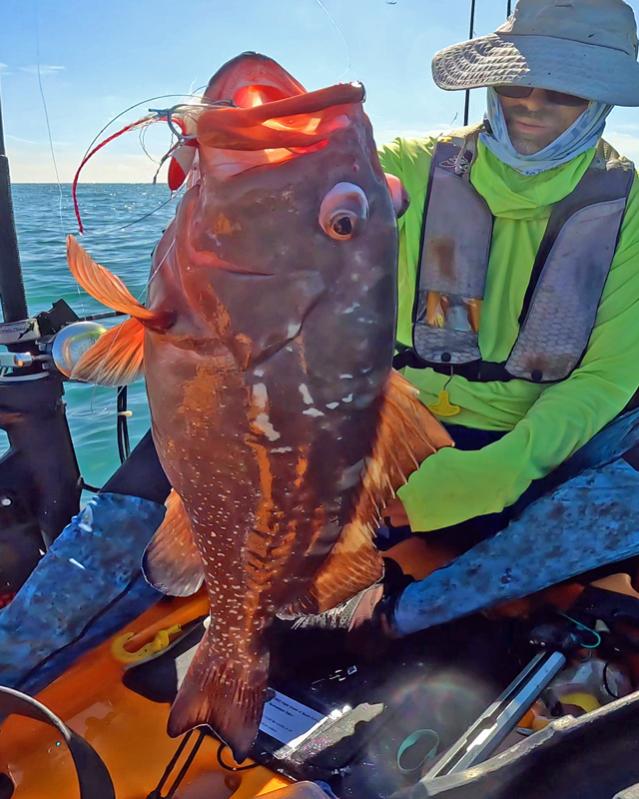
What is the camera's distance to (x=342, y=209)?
4.35ft

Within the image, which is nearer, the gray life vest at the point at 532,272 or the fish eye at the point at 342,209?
the fish eye at the point at 342,209

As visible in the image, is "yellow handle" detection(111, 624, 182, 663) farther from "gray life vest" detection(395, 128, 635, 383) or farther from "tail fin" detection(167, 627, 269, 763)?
"gray life vest" detection(395, 128, 635, 383)

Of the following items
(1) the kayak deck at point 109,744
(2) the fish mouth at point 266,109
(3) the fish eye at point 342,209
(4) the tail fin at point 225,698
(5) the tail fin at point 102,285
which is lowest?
(1) the kayak deck at point 109,744

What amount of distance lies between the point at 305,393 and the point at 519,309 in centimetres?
182

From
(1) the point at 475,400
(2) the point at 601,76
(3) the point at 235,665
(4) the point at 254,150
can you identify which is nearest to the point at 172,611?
(3) the point at 235,665

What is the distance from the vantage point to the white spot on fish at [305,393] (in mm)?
1475

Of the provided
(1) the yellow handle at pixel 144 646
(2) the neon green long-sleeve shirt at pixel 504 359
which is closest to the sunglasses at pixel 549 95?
(2) the neon green long-sleeve shirt at pixel 504 359

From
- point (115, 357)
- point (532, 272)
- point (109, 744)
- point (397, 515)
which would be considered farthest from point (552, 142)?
point (109, 744)

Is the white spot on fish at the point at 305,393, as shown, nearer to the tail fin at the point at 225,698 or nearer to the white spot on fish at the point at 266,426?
the white spot on fish at the point at 266,426

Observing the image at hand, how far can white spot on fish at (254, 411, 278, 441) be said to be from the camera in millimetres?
1491

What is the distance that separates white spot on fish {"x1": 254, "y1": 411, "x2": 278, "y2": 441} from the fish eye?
1.28ft

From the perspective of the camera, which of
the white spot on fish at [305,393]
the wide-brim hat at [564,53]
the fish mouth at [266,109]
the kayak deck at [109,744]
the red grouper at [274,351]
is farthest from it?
the wide-brim hat at [564,53]

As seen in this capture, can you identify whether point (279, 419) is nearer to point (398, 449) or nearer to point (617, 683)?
point (398, 449)

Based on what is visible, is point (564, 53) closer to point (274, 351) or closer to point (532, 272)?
point (532, 272)
